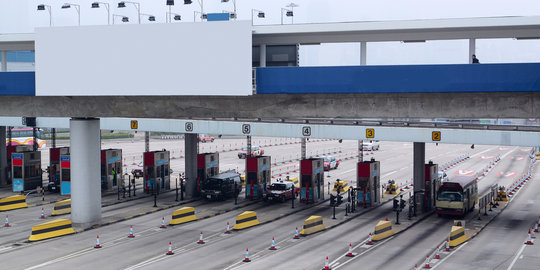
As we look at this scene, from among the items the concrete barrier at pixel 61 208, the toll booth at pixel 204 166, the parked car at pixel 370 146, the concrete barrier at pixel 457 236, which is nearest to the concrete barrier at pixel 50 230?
the concrete barrier at pixel 61 208

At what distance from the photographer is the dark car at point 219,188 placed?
4212cm

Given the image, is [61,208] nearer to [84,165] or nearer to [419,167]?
[84,165]

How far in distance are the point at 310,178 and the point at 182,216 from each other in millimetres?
11143

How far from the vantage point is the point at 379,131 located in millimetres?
32906

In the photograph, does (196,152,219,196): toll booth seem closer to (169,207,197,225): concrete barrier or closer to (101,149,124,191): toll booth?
(101,149,124,191): toll booth

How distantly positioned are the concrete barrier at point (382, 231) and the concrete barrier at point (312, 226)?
314 centimetres

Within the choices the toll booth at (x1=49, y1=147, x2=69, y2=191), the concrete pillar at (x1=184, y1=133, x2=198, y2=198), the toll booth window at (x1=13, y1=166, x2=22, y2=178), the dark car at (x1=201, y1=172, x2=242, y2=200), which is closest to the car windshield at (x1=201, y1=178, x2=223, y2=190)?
the dark car at (x1=201, y1=172, x2=242, y2=200)

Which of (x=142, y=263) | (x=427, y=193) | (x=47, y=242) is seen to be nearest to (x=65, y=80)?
(x=47, y=242)

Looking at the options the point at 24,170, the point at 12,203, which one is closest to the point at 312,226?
the point at 12,203

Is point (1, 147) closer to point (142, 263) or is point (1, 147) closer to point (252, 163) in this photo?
point (252, 163)

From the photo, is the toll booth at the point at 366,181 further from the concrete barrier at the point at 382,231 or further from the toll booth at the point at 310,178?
the concrete barrier at the point at 382,231

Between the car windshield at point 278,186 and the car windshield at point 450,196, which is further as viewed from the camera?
the car windshield at point 278,186

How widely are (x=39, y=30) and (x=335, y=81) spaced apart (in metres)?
14.6

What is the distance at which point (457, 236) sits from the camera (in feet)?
94.1
